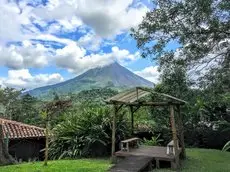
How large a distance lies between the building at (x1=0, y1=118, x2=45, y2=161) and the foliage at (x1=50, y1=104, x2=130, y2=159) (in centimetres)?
369

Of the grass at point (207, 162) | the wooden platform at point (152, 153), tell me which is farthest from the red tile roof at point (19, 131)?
the grass at point (207, 162)

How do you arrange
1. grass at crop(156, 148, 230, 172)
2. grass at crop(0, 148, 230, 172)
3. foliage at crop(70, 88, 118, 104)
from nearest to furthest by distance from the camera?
grass at crop(0, 148, 230, 172) → grass at crop(156, 148, 230, 172) → foliage at crop(70, 88, 118, 104)

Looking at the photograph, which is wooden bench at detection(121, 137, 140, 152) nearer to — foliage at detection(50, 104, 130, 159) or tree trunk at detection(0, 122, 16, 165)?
foliage at detection(50, 104, 130, 159)

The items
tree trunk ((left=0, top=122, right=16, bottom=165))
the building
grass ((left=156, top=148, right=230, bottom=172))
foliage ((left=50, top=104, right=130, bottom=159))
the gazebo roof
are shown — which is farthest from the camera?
the building

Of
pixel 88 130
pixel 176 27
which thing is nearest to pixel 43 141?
pixel 88 130

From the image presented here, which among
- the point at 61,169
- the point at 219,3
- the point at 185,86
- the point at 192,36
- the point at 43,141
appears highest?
the point at 219,3

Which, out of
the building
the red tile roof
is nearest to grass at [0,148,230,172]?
the red tile roof

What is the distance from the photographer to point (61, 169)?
11008 millimetres

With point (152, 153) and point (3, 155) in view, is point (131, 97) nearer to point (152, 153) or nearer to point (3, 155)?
point (152, 153)

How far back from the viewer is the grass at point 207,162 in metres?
11.7

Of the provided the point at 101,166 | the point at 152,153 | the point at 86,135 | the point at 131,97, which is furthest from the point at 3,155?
the point at 152,153

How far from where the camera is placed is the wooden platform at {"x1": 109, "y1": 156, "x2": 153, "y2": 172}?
10.5 meters

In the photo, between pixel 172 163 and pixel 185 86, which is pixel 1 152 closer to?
pixel 172 163

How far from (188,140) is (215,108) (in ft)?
8.12
